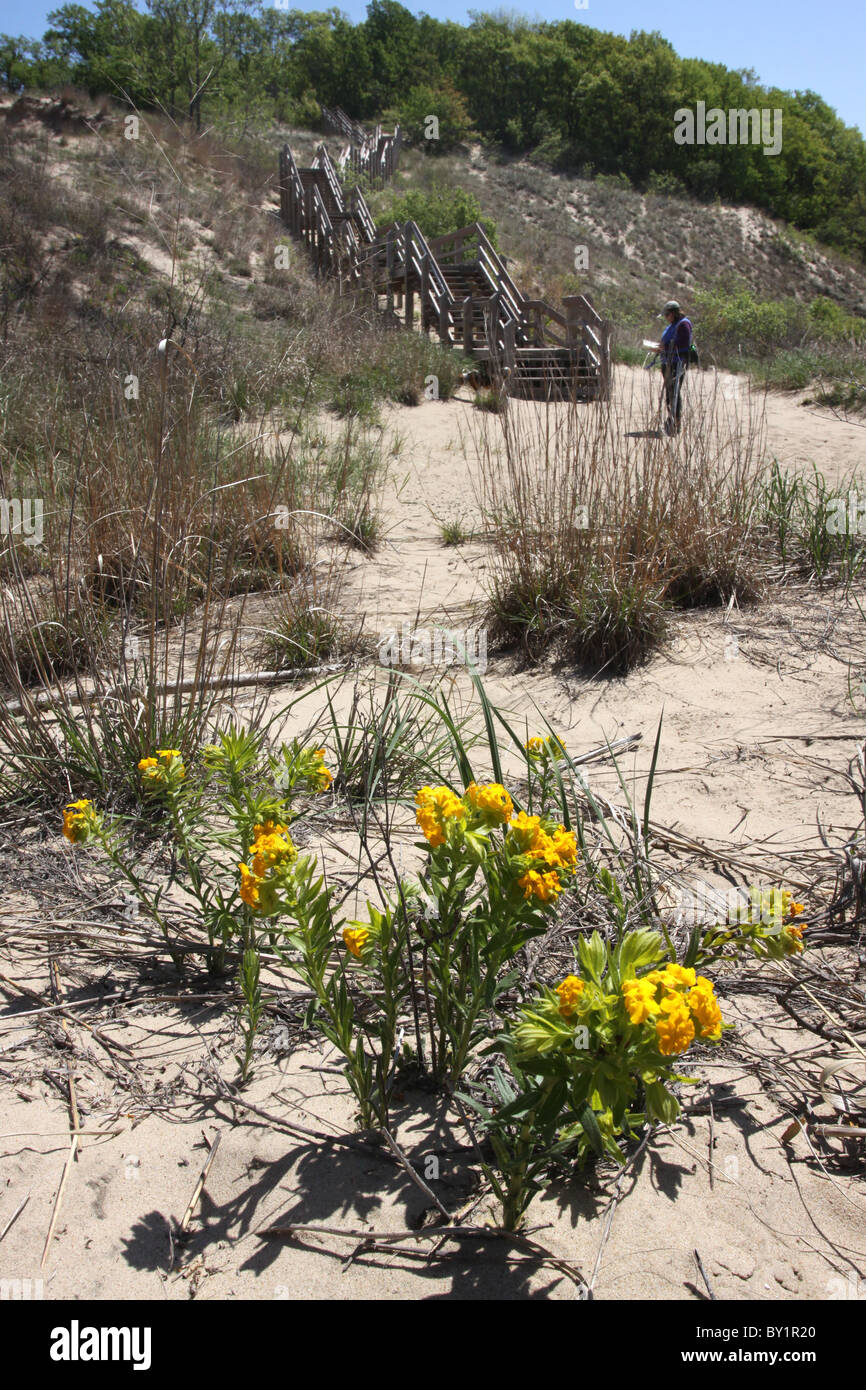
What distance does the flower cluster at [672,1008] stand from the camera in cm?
97

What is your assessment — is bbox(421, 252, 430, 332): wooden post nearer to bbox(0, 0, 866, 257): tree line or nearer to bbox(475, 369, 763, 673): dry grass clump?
A: bbox(475, 369, 763, 673): dry grass clump

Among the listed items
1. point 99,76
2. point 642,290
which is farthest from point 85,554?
point 642,290

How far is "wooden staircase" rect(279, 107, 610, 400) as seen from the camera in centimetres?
984

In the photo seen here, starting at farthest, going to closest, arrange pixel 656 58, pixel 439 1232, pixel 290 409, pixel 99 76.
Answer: pixel 656 58 < pixel 99 76 < pixel 290 409 < pixel 439 1232

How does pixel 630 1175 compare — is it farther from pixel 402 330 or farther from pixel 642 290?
pixel 642 290

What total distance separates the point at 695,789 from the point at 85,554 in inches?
113

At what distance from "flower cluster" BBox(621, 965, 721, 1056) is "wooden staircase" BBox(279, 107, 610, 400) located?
8123 mm

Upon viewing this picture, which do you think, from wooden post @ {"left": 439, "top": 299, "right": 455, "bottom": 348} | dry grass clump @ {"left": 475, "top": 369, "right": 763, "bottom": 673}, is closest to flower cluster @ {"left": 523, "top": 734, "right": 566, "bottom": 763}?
dry grass clump @ {"left": 475, "top": 369, "right": 763, "bottom": 673}

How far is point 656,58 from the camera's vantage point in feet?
112

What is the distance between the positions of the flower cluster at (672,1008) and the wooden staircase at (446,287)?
8.12 meters

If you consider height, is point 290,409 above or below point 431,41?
below

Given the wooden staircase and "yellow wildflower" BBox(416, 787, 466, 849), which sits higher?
the wooden staircase

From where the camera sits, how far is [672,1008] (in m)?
0.97

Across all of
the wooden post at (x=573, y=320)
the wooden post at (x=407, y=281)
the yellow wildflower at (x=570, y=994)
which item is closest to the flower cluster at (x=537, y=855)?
the yellow wildflower at (x=570, y=994)
